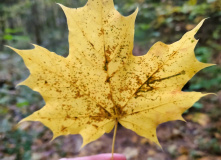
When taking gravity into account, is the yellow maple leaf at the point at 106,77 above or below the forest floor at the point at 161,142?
above

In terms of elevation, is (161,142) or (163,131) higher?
(163,131)

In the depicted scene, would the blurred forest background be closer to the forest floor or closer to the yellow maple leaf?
the forest floor

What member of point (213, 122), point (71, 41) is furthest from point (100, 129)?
point (213, 122)

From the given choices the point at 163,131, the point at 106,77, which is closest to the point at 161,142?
the point at 163,131

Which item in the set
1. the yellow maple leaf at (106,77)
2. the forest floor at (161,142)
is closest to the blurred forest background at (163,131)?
the forest floor at (161,142)

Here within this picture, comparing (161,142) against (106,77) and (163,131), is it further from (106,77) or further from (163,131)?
(106,77)

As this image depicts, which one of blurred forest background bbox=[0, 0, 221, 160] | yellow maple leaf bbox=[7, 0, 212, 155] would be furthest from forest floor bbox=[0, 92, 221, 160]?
yellow maple leaf bbox=[7, 0, 212, 155]

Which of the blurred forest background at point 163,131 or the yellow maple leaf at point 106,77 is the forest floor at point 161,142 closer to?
the blurred forest background at point 163,131

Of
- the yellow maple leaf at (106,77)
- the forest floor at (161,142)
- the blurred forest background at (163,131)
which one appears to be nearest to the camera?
the yellow maple leaf at (106,77)
